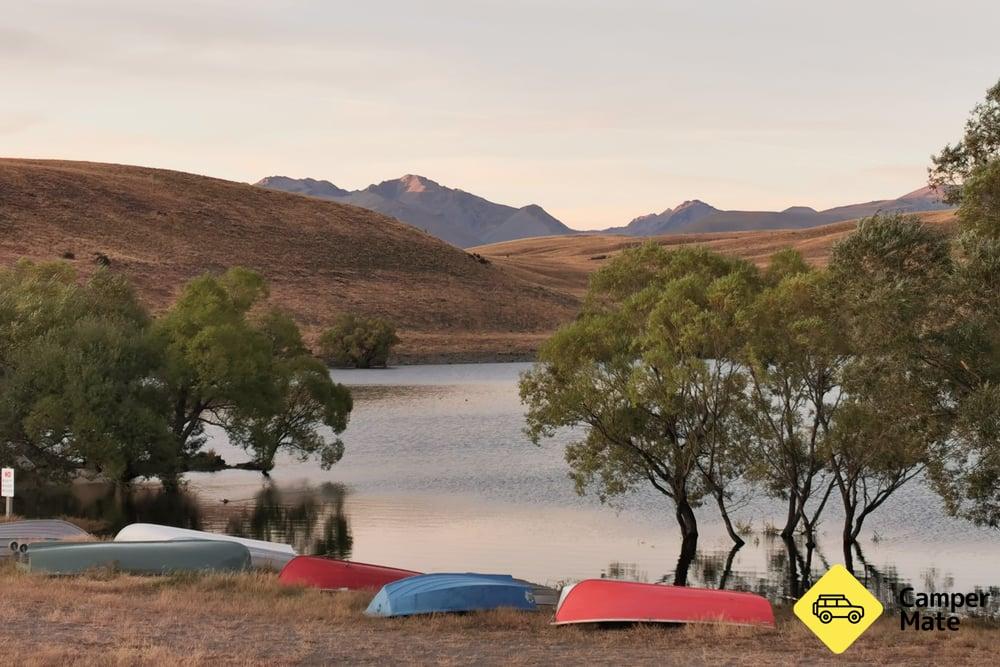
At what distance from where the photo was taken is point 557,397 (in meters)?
38.4

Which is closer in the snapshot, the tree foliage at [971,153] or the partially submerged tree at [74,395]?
the tree foliage at [971,153]

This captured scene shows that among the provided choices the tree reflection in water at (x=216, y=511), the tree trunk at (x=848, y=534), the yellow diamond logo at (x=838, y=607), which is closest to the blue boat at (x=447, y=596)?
the yellow diamond logo at (x=838, y=607)

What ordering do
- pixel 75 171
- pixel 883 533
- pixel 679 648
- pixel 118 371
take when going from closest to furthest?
1. pixel 679 648
2. pixel 883 533
3. pixel 118 371
4. pixel 75 171

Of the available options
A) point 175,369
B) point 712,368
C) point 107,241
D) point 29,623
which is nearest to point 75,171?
point 107,241

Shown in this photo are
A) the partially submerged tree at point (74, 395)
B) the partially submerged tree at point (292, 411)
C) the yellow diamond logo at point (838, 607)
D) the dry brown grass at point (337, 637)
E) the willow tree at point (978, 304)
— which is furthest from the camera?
the partially submerged tree at point (292, 411)

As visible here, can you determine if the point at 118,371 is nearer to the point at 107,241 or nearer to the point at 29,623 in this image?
the point at 29,623

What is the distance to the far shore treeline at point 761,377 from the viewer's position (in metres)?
26.3

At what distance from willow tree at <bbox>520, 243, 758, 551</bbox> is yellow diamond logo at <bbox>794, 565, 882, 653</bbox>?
19.3 meters

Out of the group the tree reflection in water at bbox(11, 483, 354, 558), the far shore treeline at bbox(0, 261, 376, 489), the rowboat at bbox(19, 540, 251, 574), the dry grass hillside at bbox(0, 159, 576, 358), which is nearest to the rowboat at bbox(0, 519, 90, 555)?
the rowboat at bbox(19, 540, 251, 574)

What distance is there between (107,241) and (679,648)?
5438 inches

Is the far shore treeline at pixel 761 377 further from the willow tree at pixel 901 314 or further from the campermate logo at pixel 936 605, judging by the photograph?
the campermate logo at pixel 936 605

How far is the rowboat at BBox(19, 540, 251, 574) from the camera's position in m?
26.0

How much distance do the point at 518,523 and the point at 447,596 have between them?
21.6m

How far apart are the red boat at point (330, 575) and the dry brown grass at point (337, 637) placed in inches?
79.4
